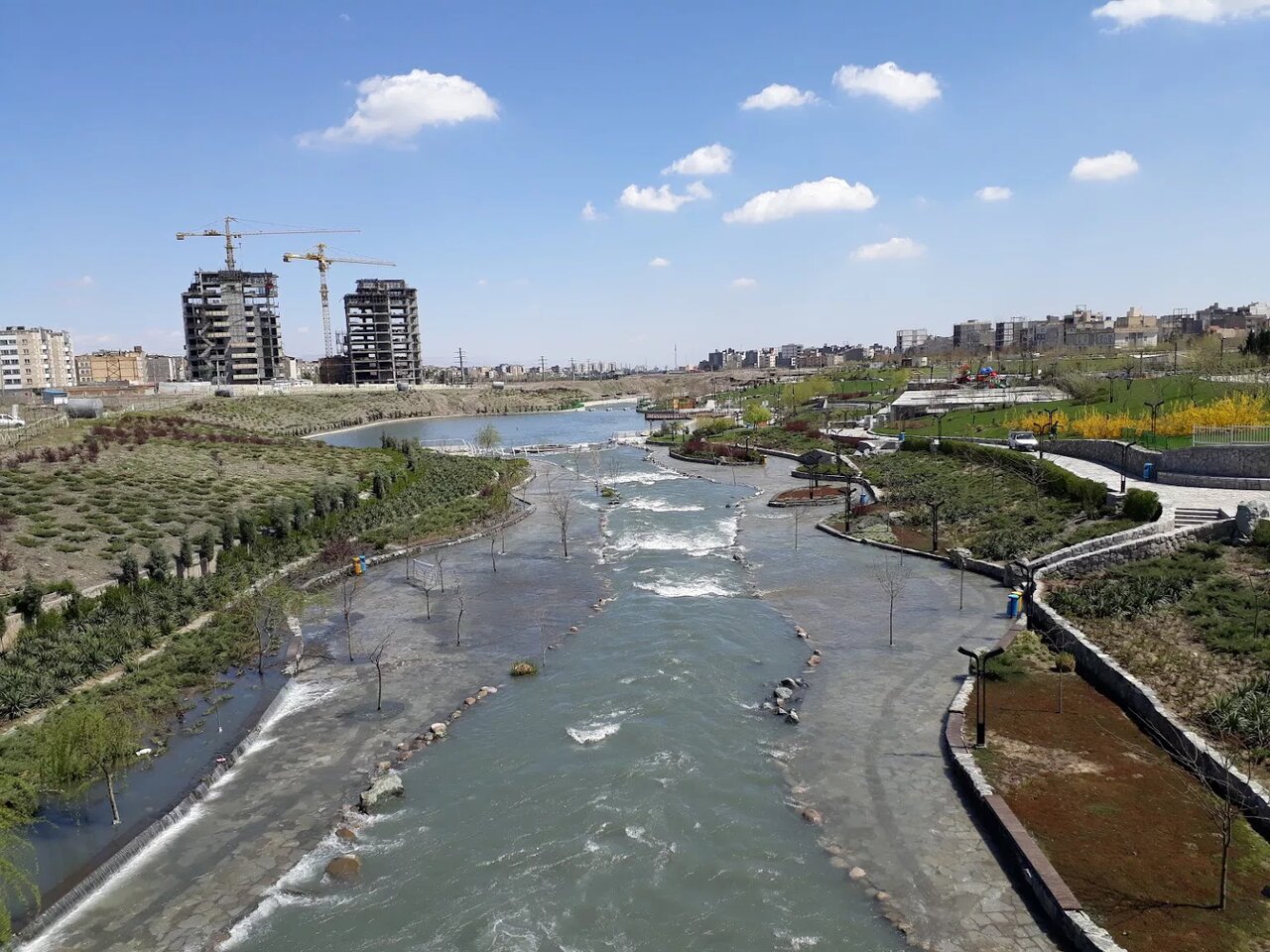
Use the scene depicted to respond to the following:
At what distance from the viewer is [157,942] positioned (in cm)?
1134

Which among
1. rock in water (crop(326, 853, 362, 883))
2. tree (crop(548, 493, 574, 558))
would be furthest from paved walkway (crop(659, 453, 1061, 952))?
tree (crop(548, 493, 574, 558))

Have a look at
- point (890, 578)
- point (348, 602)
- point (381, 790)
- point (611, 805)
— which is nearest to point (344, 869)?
point (381, 790)

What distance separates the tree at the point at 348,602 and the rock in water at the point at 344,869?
10.1 meters

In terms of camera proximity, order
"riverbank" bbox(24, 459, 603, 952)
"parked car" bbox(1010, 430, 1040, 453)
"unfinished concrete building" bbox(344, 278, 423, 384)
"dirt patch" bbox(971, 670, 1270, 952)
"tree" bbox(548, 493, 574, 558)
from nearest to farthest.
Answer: "dirt patch" bbox(971, 670, 1270, 952) < "riverbank" bbox(24, 459, 603, 952) < "tree" bbox(548, 493, 574, 558) < "parked car" bbox(1010, 430, 1040, 453) < "unfinished concrete building" bbox(344, 278, 423, 384)

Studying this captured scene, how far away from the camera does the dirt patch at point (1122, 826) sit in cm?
1056

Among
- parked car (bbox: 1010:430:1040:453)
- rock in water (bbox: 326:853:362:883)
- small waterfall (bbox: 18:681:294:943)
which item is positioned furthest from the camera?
parked car (bbox: 1010:430:1040:453)

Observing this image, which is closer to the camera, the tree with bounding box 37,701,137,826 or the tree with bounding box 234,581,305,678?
the tree with bounding box 37,701,137,826

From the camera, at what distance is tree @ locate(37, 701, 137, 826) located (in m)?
14.7

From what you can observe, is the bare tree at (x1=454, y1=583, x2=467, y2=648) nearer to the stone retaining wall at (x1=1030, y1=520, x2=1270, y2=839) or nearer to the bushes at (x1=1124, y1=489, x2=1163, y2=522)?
the stone retaining wall at (x1=1030, y1=520, x2=1270, y2=839)

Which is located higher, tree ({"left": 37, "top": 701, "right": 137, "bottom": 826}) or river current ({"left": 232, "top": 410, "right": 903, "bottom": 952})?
tree ({"left": 37, "top": 701, "right": 137, "bottom": 826})

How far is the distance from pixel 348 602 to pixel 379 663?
16.0 feet

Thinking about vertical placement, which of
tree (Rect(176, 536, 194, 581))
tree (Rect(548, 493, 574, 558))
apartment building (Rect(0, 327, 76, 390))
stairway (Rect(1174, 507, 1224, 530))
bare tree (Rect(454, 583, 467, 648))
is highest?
apartment building (Rect(0, 327, 76, 390))

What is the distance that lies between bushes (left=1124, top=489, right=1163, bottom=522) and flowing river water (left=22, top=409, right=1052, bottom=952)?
631cm

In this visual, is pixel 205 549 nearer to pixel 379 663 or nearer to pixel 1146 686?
pixel 379 663
